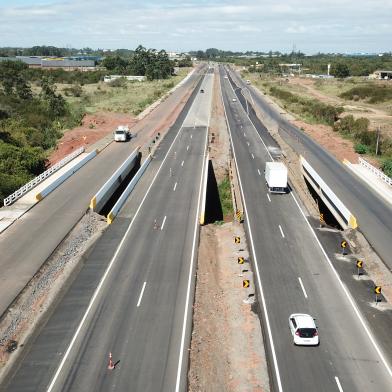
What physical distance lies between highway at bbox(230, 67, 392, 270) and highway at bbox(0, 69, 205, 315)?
2647cm

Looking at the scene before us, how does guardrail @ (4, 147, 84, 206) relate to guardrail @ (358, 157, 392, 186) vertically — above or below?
below

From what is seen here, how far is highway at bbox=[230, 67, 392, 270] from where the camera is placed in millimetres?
39094

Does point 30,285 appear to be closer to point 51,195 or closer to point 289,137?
point 51,195

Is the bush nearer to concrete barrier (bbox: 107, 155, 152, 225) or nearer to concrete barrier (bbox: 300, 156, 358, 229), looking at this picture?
concrete barrier (bbox: 300, 156, 358, 229)

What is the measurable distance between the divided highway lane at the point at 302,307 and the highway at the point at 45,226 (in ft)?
54.1

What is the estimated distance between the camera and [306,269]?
114 ft

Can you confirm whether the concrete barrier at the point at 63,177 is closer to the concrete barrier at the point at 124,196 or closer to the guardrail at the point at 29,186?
the guardrail at the point at 29,186

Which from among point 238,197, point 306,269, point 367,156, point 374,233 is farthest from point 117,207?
point 367,156

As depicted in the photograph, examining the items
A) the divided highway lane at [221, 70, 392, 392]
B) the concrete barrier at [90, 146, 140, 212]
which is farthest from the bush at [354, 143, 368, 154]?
the concrete barrier at [90, 146, 140, 212]

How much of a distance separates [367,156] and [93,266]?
5015 centimetres

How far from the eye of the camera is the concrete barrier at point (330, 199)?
42.0 meters

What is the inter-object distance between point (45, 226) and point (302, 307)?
928 inches

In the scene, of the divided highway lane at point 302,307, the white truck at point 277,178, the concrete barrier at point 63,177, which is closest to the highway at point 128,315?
the divided highway lane at point 302,307

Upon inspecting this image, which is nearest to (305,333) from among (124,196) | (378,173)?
(124,196)
